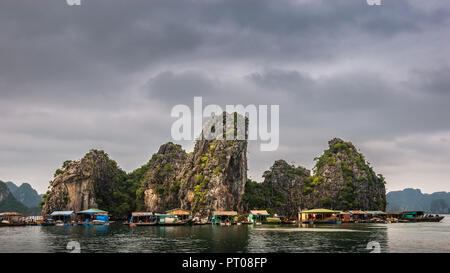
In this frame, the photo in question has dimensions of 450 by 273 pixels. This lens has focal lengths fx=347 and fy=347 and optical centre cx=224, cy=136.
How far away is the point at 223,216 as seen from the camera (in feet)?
370

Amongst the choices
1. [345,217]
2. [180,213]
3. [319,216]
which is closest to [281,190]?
[345,217]

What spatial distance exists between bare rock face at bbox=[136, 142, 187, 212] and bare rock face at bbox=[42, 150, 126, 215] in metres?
14.1

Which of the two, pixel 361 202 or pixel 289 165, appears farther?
pixel 289 165

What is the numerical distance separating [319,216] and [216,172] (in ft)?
120

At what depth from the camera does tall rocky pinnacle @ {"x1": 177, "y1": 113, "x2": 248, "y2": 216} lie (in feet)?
385

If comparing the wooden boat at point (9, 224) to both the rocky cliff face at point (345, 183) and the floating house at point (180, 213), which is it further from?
the rocky cliff face at point (345, 183)

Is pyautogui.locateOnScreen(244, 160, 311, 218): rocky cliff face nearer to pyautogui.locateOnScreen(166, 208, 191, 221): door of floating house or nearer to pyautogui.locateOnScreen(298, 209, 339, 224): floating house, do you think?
pyautogui.locateOnScreen(298, 209, 339, 224): floating house

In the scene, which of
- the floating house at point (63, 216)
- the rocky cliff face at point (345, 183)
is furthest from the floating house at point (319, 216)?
the floating house at point (63, 216)

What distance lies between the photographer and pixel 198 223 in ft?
339

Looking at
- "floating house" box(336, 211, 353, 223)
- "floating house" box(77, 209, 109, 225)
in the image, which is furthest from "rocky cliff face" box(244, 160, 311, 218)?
"floating house" box(77, 209, 109, 225)

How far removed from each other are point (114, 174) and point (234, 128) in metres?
54.3
